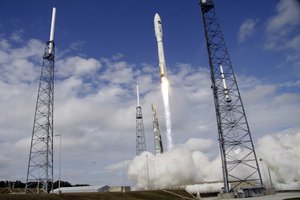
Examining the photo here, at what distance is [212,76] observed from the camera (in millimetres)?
75938

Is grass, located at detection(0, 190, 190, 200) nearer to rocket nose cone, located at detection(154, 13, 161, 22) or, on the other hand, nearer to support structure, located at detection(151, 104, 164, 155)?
support structure, located at detection(151, 104, 164, 155)

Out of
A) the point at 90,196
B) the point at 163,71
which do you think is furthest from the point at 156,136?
the point at 90,196

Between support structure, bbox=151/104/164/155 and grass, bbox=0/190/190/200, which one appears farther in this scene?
support structure, bbox=151/104/164/155

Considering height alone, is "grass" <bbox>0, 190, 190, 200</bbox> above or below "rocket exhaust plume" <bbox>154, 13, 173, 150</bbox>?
below

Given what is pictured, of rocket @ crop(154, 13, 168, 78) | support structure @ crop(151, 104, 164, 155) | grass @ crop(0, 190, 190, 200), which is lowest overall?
grass @ crop(0, 190, 190, 200)

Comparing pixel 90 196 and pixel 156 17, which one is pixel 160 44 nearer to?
pixel 156 17

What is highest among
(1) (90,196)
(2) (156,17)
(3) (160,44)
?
(2) (156,17)

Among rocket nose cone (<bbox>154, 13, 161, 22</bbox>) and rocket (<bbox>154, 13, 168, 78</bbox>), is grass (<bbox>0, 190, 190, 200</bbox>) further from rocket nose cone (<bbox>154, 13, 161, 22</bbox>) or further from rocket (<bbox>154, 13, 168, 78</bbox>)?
rocket nose cone (<bbox>154, 13, 161, 22</bbox>)

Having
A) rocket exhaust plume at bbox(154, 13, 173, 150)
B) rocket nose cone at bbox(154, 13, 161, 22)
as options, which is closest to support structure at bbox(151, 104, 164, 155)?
rocket exhaust plume at bbox(154, 13, 173, 150)

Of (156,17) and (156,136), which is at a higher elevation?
(156,17)

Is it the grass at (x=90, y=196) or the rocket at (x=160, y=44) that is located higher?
the rocket at (x=160, y=44)

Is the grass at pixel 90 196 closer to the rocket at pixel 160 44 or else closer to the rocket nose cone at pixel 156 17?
the rocket at pixel 160 44

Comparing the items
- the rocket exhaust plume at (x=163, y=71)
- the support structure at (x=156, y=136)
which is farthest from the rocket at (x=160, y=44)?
the support structure at (x=156, y=136)

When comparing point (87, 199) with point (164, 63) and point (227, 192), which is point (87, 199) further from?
point (164, 63)
